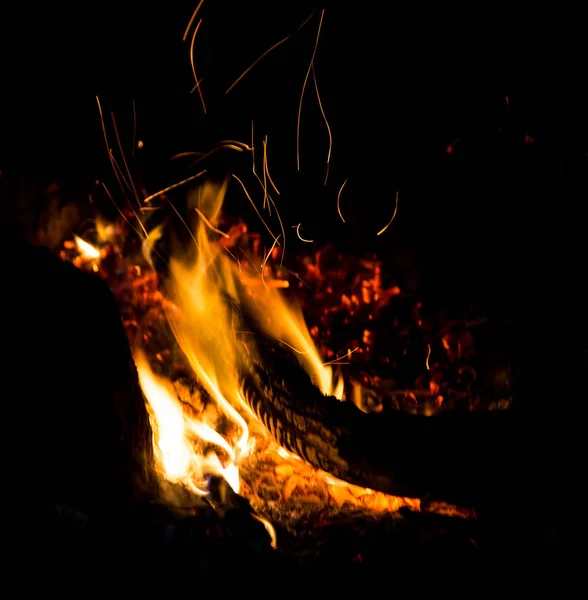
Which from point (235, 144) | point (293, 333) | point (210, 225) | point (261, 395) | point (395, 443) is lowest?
point (395, 443)

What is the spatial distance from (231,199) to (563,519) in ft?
12.5

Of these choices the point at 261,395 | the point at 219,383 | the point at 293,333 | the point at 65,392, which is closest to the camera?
the point at 65,392

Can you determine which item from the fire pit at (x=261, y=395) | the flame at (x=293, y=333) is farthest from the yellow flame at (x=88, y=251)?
the flame at (x=293, y=333)

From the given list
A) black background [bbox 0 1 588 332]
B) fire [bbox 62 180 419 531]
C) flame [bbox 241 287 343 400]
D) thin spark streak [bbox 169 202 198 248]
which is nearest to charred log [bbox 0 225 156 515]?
fire [bbox 62 180 419 531]

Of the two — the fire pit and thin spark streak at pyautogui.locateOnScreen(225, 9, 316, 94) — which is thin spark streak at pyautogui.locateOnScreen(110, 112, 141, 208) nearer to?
the fire pit

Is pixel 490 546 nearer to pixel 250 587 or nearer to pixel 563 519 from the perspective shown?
pixel 563 519

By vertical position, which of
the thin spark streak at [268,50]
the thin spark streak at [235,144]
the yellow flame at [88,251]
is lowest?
the yellow flame at [88,251]

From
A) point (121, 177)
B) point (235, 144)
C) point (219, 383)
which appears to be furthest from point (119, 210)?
point (219, 383)

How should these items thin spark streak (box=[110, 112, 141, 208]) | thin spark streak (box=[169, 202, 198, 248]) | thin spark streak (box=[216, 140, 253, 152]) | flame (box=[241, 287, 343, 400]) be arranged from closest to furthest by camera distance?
flame (box=[241, 287, 343, 400]), thin spark streak (box=[169, 202, 198, 248]), thin spark streak (box=[216, 140, 253, 152]), thin spark streak (box=[110, 112, 141, 208])

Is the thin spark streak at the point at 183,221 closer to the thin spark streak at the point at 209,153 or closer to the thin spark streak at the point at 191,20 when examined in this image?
the thin spark streak at the point at 209,153

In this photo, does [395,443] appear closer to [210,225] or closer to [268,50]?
[210,225]

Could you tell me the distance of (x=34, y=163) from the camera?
5586mm

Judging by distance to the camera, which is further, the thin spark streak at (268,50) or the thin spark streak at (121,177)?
the thin spark streak at (121,177)

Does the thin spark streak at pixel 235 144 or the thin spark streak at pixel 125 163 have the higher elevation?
the thin spark streak at pixel 235 144
